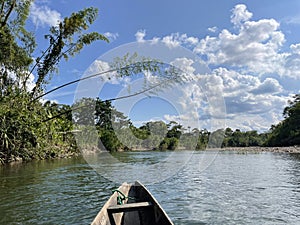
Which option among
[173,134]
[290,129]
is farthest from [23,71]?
[290,129]

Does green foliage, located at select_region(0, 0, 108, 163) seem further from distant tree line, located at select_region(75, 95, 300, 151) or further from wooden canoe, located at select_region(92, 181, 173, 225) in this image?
wooden canoe, located at select_region(92, 181, 173, 225)

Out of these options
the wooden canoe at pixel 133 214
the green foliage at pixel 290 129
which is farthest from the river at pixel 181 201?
the green foliage at pixel 290 129

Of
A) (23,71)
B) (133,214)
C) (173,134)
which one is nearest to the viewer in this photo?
(133,214)

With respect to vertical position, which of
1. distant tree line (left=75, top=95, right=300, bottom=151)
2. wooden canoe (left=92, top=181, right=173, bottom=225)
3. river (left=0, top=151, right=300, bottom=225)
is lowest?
river (left=0, top=151, right=300, bottom=225)

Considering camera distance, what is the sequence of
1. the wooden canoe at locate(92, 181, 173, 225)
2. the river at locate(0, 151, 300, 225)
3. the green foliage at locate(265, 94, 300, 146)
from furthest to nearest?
the green foliage at locate(265, 94, 300, 146) → the river at locate(0, 151, 300, 225) → the wooden canoe at locate(92, 181, 173, 225)

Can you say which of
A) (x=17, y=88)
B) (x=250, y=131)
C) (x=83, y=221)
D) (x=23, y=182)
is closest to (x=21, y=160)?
(x=17, y=88)

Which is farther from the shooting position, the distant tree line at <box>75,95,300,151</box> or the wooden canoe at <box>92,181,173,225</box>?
the distant tree line at <box>75,95,300,151</box>

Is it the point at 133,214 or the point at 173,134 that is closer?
the point at 133,214

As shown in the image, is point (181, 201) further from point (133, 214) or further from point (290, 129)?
point (290, 129)

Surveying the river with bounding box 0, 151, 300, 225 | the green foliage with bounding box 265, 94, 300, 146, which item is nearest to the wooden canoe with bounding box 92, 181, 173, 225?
the river with bounding box 0, 151, 300, 225

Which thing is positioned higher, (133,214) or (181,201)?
(133,214)

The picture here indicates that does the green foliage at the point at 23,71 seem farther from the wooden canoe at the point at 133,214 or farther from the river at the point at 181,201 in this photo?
the wooden canoe at the point at 133,214

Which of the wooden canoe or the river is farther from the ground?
the wooden canoe

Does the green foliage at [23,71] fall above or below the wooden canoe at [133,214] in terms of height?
above
